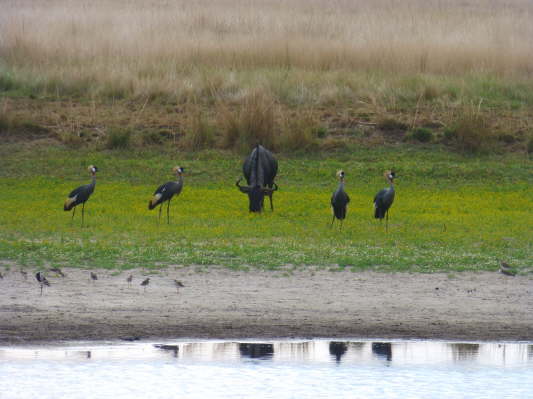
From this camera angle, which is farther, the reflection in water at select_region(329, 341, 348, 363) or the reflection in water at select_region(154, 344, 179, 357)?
the reflection in water at select_region(329, 341, 348, 363)

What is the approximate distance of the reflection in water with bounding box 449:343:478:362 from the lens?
A: 1109 centimetres

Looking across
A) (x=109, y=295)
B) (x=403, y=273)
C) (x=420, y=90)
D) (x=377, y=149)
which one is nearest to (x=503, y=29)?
(x=420, y=90)

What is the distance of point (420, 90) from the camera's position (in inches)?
1283

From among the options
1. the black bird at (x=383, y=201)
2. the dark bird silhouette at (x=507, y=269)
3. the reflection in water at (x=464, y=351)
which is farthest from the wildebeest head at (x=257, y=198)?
the reflection in water at (x=464, y=351)

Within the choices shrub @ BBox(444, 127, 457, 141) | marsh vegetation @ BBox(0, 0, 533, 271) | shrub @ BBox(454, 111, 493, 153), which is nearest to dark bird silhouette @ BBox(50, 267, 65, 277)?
marsh vegetation @ BBox(0, 0, 533, 271)

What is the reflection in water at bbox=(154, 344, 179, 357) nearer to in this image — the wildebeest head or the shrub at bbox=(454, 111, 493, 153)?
the wildebeest head

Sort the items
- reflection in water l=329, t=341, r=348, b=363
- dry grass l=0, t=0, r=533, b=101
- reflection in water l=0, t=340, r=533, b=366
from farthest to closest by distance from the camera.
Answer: dry grass l=0, t=0, r=533, b=101
reflection in water l=329, t=341, r=348, b=363
reflection in water l=0, t=340, r=533, b=366

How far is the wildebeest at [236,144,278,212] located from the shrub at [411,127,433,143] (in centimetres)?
831

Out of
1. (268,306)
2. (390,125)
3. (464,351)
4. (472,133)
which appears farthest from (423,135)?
(464,351)

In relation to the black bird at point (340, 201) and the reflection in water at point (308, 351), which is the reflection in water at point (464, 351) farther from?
the black bird at point (340, 201)

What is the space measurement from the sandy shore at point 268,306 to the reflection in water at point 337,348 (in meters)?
0.16

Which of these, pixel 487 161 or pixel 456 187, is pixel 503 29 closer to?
pixel 487 161

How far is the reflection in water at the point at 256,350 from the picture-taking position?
36.1 feet

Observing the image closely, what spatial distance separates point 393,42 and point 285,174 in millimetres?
11243
